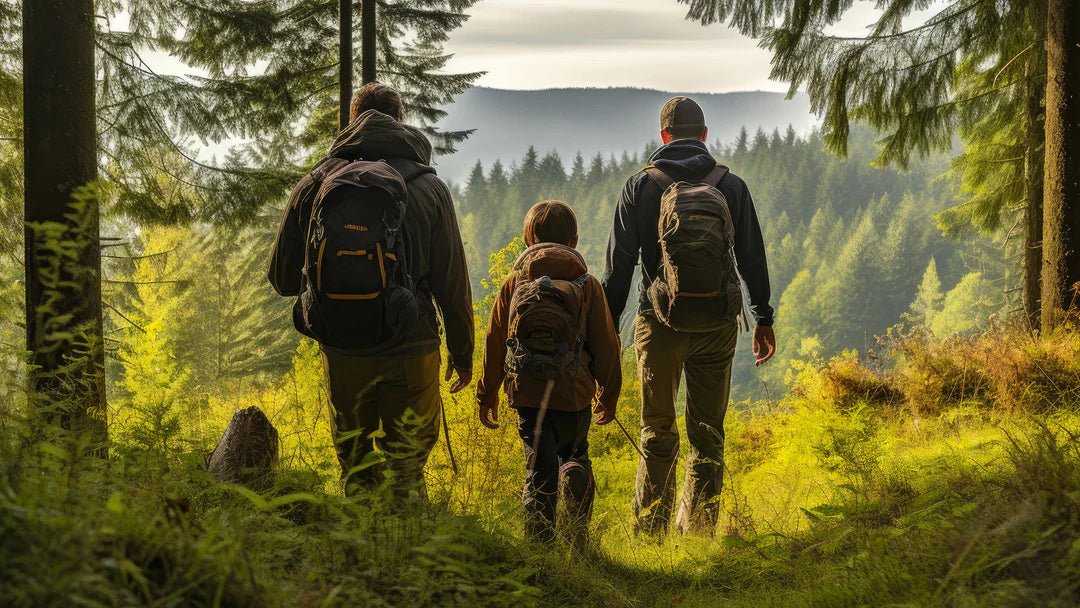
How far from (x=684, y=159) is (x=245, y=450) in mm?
2808

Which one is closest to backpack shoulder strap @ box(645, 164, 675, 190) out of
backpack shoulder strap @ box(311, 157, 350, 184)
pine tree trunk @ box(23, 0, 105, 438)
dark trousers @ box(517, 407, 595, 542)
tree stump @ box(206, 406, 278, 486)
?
dark trousers @ box(517, 407, 595, 542)

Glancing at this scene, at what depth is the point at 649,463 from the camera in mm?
4441

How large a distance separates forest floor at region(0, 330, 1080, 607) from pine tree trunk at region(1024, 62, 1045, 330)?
5.81 m

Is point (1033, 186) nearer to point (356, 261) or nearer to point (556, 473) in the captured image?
point (556, 473)

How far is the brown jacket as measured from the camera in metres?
3.61

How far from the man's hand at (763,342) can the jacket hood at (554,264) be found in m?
1.42

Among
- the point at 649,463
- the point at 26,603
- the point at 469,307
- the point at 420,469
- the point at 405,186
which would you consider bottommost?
the point at 649,463

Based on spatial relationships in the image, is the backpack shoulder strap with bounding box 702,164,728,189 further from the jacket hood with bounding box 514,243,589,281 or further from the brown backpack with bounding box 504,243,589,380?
the brown backpack with bounding box 504,243,589,380

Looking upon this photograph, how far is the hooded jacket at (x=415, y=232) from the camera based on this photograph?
3.46 metres

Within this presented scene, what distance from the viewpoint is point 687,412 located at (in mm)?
4504

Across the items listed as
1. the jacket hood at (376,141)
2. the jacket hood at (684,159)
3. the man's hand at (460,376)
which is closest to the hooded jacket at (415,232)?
the jacket hood at (376,141)

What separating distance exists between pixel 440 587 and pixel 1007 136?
37.7ft

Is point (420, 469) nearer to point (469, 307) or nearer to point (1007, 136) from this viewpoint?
point (469, 307)

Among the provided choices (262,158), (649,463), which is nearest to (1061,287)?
(649,463)
